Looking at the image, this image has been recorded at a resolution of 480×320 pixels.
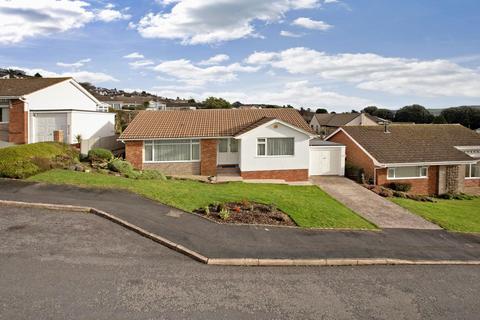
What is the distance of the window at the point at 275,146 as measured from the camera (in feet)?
73.2

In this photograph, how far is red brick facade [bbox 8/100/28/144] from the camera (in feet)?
78.8

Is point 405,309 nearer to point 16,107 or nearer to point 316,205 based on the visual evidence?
point 316,205

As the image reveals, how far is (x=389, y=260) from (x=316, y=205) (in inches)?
214

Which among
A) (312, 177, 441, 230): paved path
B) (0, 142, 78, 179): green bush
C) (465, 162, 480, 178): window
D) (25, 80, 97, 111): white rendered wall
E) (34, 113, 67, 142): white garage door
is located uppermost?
(25, 80, 97, 111): white rendered wall

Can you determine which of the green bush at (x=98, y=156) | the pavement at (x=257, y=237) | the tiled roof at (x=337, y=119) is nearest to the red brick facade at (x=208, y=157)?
the green bush at (x=98, y=156)

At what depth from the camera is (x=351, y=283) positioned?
8.47 meters

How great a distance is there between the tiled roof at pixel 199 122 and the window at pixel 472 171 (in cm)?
1354

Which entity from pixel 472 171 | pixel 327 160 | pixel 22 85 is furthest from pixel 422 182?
pixel 22 85

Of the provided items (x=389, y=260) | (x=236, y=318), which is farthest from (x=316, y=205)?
(x=236, y=318)

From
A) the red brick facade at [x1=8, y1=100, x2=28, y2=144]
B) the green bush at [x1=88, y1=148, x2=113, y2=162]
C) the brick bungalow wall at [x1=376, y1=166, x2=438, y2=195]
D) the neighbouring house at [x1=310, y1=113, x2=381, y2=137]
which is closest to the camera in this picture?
the green bush at [x1=88, y1=148, x2=113, y2=162]

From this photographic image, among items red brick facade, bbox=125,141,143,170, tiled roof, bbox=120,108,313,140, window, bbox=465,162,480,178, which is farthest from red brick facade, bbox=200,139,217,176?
window, bbox=465,162,480,178

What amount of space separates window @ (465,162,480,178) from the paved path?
1094cm

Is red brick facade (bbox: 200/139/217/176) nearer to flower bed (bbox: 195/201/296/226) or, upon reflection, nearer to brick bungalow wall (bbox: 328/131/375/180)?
flower bed (bbox: 195/201/296/226)

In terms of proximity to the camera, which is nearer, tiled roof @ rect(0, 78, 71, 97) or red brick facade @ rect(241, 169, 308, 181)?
red brick facade @ rect(241, 169, 308, 181)
